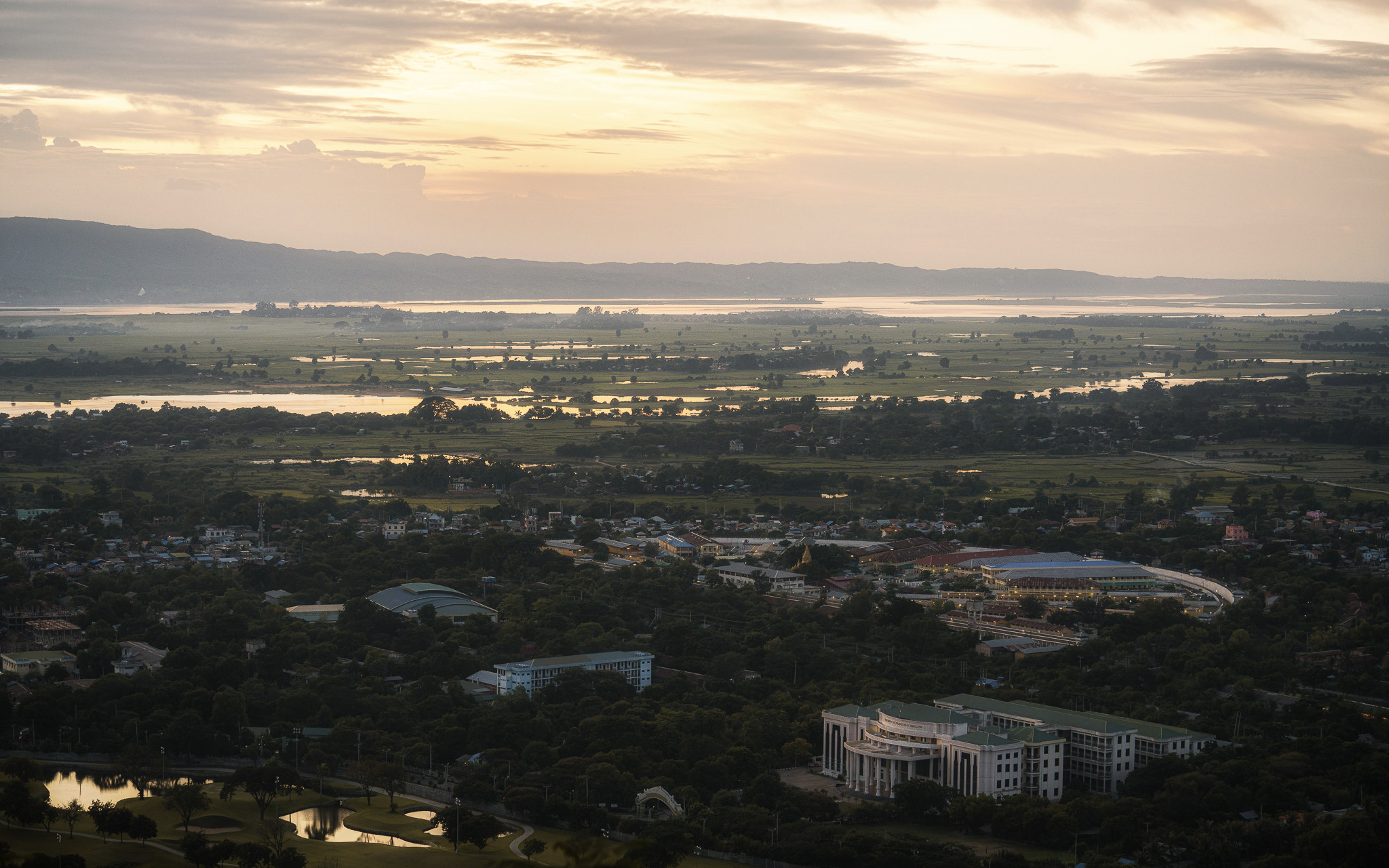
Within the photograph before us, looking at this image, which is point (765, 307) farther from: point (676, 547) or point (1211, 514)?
point (676, 547)

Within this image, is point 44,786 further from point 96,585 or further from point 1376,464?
point 1376,464

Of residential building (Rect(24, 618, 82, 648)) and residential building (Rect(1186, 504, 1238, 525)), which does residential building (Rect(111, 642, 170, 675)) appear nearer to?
residential building (Rect(24, 618, 82, 648))

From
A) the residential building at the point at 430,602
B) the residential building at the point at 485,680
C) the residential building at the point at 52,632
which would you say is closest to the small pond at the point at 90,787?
the residential building at the point at 485,680

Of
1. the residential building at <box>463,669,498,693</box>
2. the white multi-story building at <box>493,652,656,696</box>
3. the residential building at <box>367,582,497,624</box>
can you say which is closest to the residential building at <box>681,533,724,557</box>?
the residential building at <box>367,582,497,624</box>

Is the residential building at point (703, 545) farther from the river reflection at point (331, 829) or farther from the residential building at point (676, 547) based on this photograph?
the river reflection at point (331, 829)

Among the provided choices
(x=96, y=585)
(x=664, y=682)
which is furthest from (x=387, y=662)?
(x=96, y=585)

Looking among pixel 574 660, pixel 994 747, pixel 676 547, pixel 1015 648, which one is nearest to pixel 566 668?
pixel 574 660
